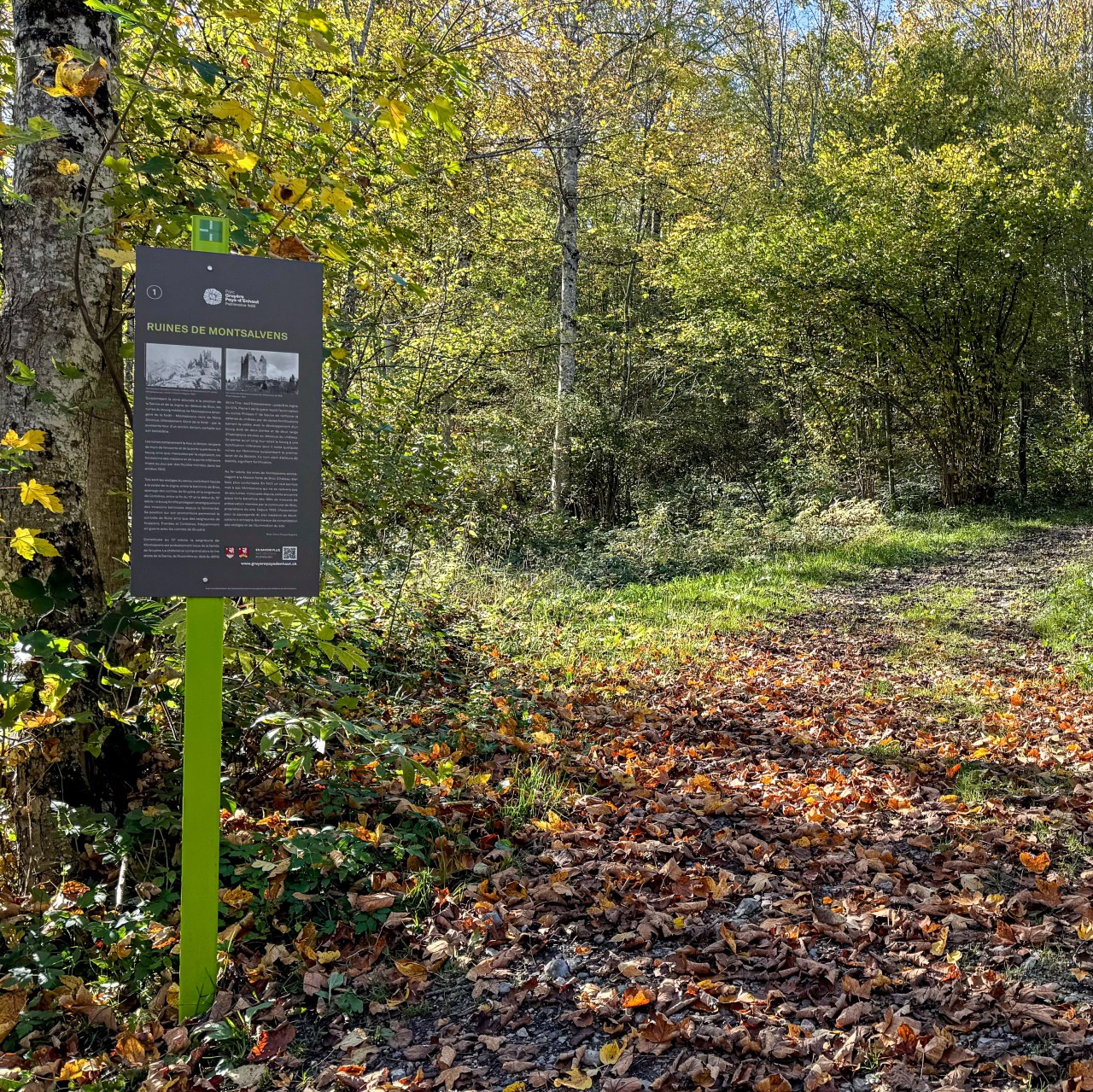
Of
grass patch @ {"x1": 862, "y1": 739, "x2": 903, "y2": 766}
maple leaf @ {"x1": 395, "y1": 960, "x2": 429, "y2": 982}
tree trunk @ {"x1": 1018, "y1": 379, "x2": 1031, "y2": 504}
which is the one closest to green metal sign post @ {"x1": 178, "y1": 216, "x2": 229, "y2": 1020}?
maple leaf @ {"x1": 395, "y1": 960, "x2": 429, "y2": 982}

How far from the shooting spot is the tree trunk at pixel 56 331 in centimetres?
315

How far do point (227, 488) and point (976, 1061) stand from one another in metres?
2.85

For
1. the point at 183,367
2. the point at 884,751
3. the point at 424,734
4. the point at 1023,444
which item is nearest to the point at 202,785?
the point at 183,367

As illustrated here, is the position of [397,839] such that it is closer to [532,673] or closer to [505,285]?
[532,673]

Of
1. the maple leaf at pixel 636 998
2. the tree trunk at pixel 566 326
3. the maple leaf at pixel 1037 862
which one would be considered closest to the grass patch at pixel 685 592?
the tree trunk at pixel 566 326

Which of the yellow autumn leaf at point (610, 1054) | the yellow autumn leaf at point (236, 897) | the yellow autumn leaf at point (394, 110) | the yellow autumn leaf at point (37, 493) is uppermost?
the yellow autumn leaf at point (394, 110)

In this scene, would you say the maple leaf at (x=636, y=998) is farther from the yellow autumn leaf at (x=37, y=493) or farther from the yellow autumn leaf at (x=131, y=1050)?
the yellow autumn leaf at (x=37, y=493)

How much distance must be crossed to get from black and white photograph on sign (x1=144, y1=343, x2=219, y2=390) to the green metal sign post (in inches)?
13.4

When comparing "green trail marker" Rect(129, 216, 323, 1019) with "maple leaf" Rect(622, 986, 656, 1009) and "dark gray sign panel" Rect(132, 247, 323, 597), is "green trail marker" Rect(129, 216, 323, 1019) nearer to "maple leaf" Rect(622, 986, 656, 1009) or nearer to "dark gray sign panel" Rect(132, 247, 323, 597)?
"dark gray sign panel" Rect(132, 247, 323, 597)

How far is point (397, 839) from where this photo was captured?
3729 mm

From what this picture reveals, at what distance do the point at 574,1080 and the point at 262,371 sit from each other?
2361 millimetres

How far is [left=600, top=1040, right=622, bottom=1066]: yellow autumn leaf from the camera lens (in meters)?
2.57

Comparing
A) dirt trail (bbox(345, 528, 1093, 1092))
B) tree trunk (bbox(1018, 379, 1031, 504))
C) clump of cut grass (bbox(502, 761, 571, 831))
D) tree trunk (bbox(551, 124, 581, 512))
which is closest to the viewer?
dirt trail (bbox(345, 528, 1093, 1092))

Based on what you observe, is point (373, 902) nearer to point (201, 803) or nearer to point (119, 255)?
point (201, 803)
